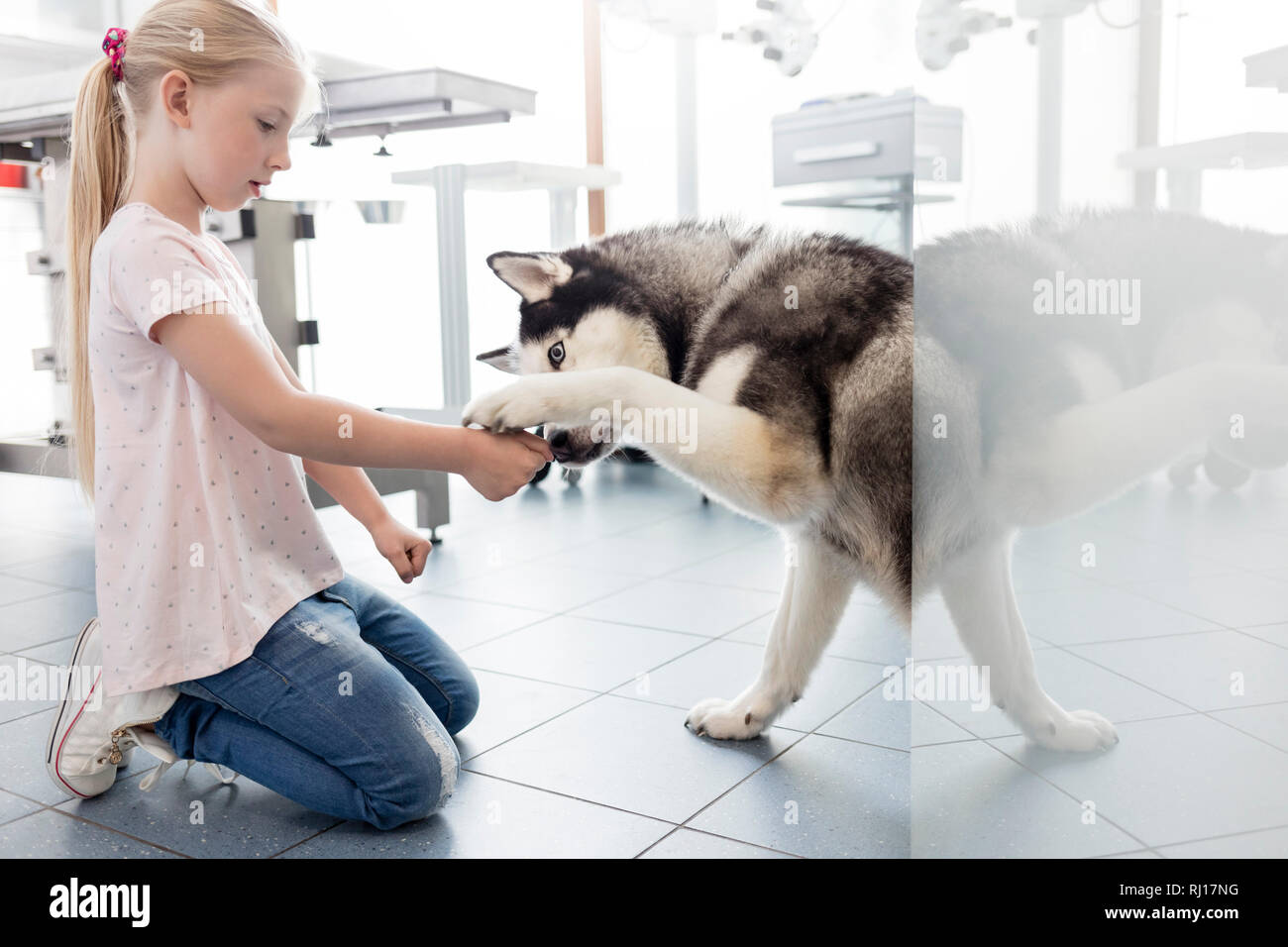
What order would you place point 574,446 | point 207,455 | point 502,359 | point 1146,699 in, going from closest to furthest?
point 1146,699 < point 207,455 < point 574,446 < point 502,359

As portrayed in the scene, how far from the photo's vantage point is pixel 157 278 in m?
1.18

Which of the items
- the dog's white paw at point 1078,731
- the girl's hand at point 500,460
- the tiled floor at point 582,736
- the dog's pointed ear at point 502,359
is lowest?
the tiled floor at point 582,736

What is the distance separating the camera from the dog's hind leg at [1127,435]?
870 mm

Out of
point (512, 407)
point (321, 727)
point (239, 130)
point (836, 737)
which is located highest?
point (239, 130)

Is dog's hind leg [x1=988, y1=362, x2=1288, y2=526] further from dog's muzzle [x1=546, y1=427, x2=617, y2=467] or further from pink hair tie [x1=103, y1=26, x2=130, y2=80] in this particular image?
pink hair tie [x1=103, y1=26, x2=130, y2=80]

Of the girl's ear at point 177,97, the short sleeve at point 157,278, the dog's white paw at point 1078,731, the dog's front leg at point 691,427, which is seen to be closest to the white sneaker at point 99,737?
the short sleeve at point 157,278

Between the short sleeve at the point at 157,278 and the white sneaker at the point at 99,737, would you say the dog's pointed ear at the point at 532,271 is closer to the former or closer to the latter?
the short sleeve at the point at 157,278

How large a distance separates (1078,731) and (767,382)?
507 mm

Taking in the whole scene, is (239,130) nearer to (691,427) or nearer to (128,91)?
(128,91)

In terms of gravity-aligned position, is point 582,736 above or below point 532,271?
below

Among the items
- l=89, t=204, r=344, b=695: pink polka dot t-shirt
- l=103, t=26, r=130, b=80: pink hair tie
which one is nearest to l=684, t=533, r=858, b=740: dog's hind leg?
l=89, t=204, r=344, b=695: pink polka dot t-shirt

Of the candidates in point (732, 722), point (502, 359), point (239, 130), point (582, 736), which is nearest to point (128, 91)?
point (239, 130)

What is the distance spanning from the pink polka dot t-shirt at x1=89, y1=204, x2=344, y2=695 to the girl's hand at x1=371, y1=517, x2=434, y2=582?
0.72 ft

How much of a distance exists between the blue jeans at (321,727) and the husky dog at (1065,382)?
2.26 feet
